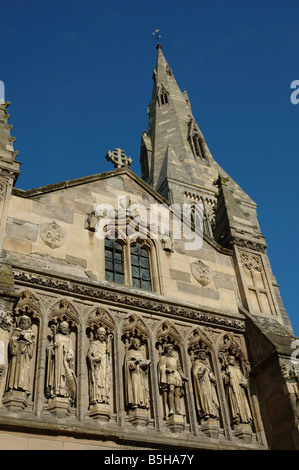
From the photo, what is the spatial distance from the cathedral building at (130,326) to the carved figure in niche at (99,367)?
0.07 ft

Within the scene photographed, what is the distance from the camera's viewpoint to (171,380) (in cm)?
968

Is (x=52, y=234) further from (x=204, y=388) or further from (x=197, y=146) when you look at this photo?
(x=197, y=146)

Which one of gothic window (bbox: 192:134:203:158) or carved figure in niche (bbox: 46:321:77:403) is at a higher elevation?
gothic window (bbox: 192:134:203:158)

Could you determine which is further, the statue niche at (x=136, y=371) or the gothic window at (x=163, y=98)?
the gothic window at (x=163, y=98)

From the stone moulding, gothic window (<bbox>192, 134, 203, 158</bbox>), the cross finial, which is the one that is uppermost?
gothic window (<bbox>192, 134, 203, 158</bbox>)

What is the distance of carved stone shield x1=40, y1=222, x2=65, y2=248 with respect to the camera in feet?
34.4

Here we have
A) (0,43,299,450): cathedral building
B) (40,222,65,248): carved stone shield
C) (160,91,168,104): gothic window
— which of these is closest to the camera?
(0,43,299,450): cathedral building

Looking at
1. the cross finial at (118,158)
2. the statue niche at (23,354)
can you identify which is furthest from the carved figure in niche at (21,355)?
the cross finial at (118,158)

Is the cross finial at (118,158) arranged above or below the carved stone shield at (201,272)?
above

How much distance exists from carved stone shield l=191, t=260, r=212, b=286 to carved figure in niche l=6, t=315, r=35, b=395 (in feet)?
12.8

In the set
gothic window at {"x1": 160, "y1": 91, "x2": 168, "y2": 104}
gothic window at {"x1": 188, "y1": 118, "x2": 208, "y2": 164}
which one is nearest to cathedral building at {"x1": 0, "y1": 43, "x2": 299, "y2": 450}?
gothic window at {"x1": 188, "y1": 118, "x2": 208, "y2": 164}

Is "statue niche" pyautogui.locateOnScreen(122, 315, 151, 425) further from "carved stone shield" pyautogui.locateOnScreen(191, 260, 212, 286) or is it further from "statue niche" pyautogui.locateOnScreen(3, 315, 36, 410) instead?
"carved stone shield" pyautogui.locateOnScreen(191, 260, 212, 286)

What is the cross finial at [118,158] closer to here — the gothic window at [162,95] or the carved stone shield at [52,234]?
the carved stone shield at [52,234]

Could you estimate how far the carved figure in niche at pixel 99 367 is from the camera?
29.2ft
